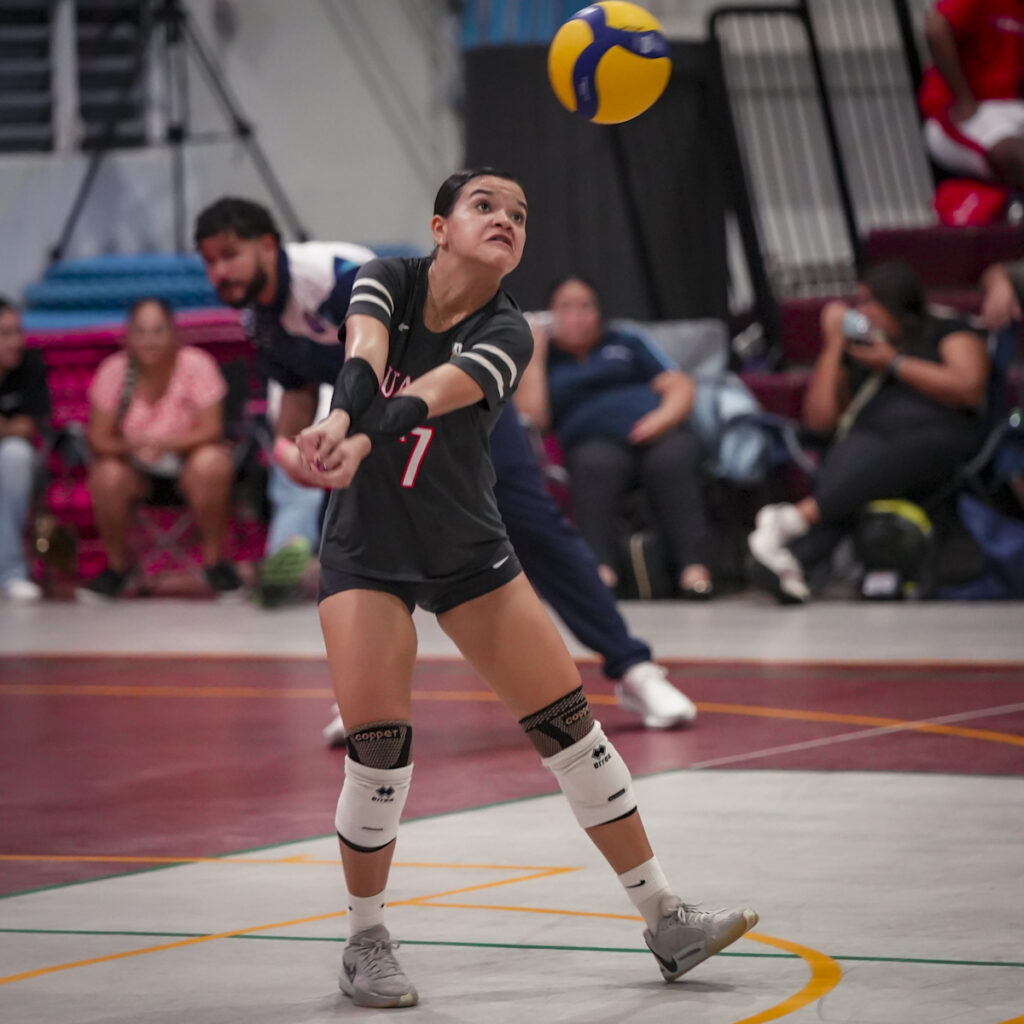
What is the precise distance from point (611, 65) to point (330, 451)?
5.12 ft

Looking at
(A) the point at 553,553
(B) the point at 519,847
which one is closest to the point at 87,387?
(A) the point at 553,553

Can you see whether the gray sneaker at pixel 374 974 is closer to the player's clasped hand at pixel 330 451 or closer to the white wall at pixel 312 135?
the player's clasped hand at pixel 330 451

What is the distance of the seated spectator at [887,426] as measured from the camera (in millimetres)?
8594

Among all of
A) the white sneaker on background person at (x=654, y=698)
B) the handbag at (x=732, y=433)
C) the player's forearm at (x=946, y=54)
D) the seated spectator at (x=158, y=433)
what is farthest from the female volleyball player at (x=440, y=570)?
the player's forearm at (x=946, y=54)

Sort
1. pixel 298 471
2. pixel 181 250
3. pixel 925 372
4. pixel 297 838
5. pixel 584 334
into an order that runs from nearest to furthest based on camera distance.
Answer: pixel 298 471 → pixel 297 838 → pixel 925 372 → pixel 584 334 → pixel 181 250

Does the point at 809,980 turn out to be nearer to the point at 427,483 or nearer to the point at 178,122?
the point at 427,483

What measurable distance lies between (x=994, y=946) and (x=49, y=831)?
2.24 metres

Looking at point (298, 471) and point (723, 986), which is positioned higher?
point (298, 471)

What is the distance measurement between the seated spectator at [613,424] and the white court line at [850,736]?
344 centimetres

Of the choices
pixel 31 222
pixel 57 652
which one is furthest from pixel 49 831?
pixel 31 222

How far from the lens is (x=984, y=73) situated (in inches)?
384

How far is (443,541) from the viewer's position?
3.12 m

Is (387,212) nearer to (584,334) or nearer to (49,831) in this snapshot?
(584,334)

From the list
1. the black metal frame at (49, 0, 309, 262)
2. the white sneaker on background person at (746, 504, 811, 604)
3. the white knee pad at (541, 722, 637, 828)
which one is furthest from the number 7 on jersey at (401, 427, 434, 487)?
the black metal frame at (49, 0, 309, 262)
